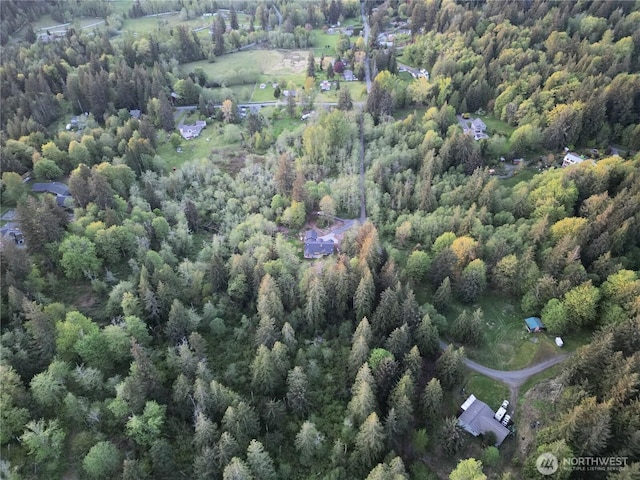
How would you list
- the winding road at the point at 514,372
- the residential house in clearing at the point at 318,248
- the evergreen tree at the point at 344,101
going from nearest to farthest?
the winding road at the point at 514,372 < the residential house in clearing at the point at 318,248 < the evergreen tree at the point at 344,101

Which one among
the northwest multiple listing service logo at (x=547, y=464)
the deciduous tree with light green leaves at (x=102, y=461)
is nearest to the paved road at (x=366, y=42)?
the northwest multiple listing service logo at (x=547, y=464)

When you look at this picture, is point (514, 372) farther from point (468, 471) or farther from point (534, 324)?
point (468, 471)

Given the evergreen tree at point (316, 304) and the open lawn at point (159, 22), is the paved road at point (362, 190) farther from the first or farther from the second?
the open lawn at point (159, 22)

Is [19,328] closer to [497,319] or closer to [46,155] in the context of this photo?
[46,155]

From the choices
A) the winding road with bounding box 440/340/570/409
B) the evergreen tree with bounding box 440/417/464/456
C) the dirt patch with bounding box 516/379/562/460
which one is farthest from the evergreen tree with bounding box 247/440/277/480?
the winding road with bounding box 440/340/570/409

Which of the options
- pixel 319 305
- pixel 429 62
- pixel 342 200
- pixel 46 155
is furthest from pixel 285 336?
pixel 429 62

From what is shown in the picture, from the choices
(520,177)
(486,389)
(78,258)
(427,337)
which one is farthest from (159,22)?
(486,389)
